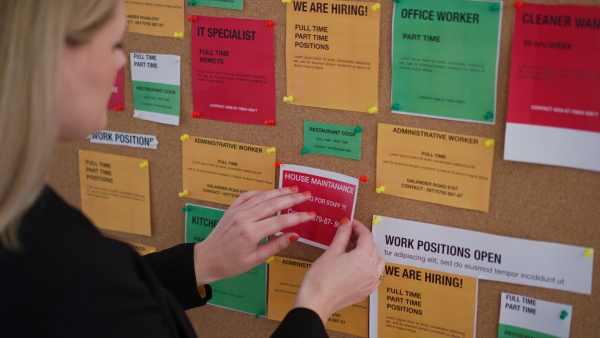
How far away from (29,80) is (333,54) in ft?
1.45

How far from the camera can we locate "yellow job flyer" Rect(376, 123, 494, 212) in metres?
0.87

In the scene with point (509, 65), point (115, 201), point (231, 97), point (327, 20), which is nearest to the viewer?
point (509, 65)

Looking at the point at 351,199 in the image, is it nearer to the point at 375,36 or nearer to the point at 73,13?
the point at 375,36

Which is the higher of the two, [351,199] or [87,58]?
[87,58]

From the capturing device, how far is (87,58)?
2.27ft

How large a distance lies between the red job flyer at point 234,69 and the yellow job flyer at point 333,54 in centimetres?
4

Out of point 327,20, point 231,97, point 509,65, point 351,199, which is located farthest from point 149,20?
point 509,65

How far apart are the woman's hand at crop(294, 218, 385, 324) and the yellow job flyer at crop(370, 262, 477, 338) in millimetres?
84

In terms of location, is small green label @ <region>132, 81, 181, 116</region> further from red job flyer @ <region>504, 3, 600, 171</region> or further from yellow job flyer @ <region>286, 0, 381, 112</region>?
red job flyer @ <region>504, 3, 600, 171</region>

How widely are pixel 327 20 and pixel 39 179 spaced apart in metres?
0.47

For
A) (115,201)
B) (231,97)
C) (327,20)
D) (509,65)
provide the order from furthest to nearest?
(115,201) < (231,97) < (327,20) < (509,65)

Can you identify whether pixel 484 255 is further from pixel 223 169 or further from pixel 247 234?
pixel 223 169

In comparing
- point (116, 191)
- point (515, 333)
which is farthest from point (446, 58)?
point (116, 191)

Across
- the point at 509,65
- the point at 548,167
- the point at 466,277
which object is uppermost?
the point at 509,65
